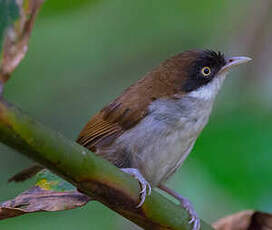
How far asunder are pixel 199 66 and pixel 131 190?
1.98 m

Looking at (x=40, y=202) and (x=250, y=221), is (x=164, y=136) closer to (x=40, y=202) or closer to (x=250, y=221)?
(x=250, y=221)

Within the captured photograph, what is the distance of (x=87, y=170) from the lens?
1.79 meters

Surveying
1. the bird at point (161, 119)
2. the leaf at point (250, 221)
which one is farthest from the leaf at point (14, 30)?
the bird at point (161, 119)

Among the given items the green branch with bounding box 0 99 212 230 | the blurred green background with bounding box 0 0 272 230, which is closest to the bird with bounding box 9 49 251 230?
the blurred green background with bounding box 0 0 272 230

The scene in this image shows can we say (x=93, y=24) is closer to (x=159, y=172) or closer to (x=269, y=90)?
(x=269, y=90)

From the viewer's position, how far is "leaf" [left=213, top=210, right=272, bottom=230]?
2.70 m

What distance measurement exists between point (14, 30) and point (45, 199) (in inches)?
41.0

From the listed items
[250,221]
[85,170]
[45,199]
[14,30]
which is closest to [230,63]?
[250,221]

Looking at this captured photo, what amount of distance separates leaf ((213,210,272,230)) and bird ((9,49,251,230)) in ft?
1.45

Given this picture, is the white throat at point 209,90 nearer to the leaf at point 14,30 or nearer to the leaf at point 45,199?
the leaf at point 45,199

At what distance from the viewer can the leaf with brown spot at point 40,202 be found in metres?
2.18

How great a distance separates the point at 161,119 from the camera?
3.41 metres

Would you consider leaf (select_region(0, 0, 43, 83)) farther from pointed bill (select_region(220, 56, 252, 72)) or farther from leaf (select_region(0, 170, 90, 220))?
pointed bill (select_region(220, 56, 252, 72))

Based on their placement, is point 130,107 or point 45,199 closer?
point 45,199
